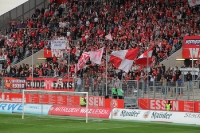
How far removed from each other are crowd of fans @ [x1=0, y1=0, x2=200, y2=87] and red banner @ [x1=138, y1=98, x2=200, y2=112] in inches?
113

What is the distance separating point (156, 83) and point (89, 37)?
16101 mm

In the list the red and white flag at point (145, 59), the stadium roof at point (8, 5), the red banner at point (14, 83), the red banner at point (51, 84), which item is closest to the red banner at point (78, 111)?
the red banner at point (51, 84)

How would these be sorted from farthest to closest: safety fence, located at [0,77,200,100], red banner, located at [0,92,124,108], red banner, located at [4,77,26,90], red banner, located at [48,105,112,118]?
red banner, located at [4,77,26,90] < red banner, located at [0,92,124,108] < safety fence, located at [0,77,200,100] < red banner, located at [48,105,112,118]

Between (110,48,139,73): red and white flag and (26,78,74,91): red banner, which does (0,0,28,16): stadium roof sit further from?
(110,48,139,73): red and white flag

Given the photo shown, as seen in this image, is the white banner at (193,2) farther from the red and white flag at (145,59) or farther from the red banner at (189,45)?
the red and white flag at (145,59)

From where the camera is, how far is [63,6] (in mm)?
62375

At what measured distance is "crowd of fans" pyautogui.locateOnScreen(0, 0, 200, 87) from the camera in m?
46.8

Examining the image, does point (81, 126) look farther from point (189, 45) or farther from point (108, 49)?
point (108, 49)

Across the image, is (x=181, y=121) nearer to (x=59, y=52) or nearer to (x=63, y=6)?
(x=59, y=52)

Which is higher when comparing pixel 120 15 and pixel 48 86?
pixel 120 15

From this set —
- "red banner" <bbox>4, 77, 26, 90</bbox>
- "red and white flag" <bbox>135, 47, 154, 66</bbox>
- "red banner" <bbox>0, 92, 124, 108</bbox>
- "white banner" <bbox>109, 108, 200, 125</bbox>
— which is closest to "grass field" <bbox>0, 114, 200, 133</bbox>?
"white banner" <bbox>109, 108, 200, 125</bbox>

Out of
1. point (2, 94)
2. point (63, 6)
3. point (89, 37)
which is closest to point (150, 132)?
point (2, 94)

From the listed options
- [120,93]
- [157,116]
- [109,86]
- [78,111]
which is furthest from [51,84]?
[157,116]

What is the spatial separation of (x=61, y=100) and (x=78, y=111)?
5860 millimetres
